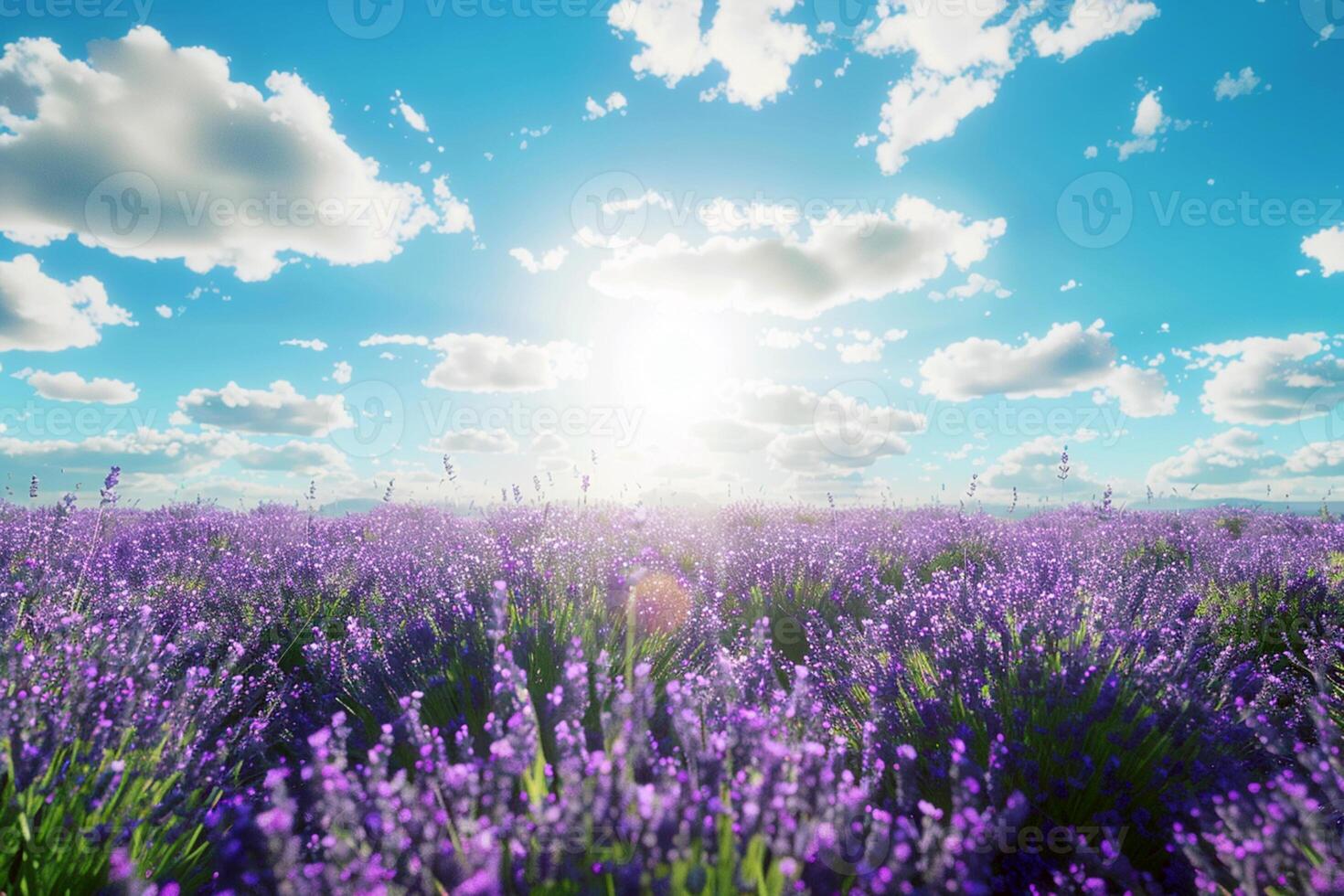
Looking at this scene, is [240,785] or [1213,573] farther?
[1213,573]

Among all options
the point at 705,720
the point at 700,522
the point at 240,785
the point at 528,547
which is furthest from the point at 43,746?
the point at 700,522

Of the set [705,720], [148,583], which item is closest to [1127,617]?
[705,720]

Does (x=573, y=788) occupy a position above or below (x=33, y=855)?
above

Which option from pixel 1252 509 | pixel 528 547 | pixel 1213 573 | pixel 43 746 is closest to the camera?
pixel 43 746

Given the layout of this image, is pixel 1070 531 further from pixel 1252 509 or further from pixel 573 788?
pixel 573 788

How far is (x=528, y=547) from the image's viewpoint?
423 cm

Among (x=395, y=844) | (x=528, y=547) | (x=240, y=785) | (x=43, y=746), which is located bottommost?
(x=240, y=785)

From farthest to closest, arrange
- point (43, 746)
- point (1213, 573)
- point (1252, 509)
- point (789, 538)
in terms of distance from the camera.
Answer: point (1252, 509), point (789, 538), point (1213, 573), point (43, 746)

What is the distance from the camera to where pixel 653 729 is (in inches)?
98.3

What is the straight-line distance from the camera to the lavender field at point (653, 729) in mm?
1303

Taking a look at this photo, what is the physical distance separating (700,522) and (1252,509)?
1153 cm

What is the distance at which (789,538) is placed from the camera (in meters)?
6.18

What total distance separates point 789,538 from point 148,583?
16.0 ft

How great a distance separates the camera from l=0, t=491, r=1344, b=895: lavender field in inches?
51.3
